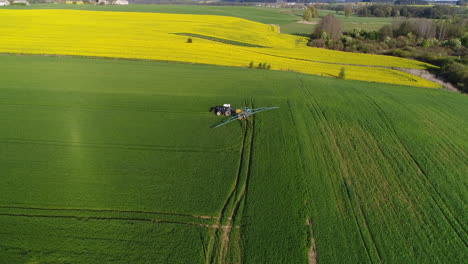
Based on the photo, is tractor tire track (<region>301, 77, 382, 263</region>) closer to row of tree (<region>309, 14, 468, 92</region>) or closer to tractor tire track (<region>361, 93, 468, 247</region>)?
tractor tire track (<region>361, 93, 468, 247</region>)

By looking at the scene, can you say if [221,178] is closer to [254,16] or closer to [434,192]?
[434,192]

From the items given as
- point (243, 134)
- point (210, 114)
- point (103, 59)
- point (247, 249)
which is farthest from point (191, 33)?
point (247, 249)

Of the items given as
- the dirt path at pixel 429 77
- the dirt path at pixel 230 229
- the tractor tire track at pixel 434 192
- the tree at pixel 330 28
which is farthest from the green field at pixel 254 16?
the dirt path at pixel 230 229

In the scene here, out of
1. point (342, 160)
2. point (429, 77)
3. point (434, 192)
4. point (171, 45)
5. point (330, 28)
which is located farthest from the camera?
point (330, 28)

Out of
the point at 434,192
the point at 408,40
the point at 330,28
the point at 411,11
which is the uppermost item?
the point at 411,11

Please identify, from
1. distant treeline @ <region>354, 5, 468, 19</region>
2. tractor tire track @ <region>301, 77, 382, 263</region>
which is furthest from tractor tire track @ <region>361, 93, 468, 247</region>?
distant treeline @ <region>354, 5, 468, 19</region>

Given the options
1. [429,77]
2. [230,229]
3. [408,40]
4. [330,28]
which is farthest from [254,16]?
[230,229]

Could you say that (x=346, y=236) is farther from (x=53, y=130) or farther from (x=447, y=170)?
(x=53, y=130)
